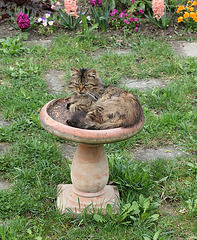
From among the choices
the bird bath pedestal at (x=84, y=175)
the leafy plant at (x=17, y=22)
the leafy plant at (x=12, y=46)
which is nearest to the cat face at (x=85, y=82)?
the bird bath pedestal at (x=84, y=175)

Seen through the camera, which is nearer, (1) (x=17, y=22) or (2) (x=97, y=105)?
(2) (x=97, y=105)

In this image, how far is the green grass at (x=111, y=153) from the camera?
3279 mm

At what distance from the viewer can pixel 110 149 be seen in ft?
14.5

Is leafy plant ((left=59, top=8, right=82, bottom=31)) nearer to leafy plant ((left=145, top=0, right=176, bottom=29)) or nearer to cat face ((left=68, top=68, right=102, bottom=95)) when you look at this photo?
leafy plant ((left=145, top=0, right=176, bottom=29))

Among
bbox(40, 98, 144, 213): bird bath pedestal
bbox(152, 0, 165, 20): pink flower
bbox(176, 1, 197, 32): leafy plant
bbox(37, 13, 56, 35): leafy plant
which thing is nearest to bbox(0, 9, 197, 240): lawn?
bbox(40, 98, 144, 213): bird bath pedestal

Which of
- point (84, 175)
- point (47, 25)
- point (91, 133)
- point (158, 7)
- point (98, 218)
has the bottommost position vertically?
point (98, 218)

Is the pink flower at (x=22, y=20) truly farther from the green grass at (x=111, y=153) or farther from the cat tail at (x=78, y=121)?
the cat tail at (x=78, y=121)

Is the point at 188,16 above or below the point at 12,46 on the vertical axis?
above

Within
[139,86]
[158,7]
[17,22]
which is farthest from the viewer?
[17,22]

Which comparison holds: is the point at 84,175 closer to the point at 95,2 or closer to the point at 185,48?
the point at 185,48

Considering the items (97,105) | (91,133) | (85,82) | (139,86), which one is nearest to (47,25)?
(139,86)

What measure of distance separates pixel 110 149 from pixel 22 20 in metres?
3.81

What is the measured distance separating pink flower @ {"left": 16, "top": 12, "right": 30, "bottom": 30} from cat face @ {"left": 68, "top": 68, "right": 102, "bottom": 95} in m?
4.08

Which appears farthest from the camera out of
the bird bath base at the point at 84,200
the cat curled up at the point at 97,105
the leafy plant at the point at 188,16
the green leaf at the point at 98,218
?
the leafy plant at the point at 188,16
